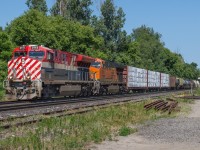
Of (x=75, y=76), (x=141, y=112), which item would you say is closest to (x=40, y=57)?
(x=75, y=76)

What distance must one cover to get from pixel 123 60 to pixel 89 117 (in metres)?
56.2

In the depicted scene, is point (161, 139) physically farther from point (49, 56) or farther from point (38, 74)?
point (49, 56)

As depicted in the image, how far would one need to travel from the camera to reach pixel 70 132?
11234 millimetres

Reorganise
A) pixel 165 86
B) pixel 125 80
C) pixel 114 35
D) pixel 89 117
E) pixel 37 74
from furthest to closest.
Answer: pixel 114 35, pixel 165 86, pixel 125 80, pixel 37 74, pixel 89 117

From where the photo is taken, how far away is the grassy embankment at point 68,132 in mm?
9265

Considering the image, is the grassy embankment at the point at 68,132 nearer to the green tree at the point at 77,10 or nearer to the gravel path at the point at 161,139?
the gravel path at the point at 161,139

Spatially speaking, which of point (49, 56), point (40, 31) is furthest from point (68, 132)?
point (40, 31)

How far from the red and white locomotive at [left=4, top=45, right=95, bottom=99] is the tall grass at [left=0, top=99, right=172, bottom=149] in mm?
8847

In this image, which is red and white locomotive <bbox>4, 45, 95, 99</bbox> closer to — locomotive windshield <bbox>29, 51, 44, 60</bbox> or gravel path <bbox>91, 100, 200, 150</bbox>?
locomotive windshield <bbox>29, 51, 44, 60</bbox>

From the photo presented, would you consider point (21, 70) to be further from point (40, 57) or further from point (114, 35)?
point (114, 35)

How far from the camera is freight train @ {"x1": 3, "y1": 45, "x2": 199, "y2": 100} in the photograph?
23812 millimetres

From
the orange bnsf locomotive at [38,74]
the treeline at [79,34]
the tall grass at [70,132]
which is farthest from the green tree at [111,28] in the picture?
the tall grass at [70,132]

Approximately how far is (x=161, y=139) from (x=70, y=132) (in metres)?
2.57

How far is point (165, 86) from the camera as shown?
66.9m
